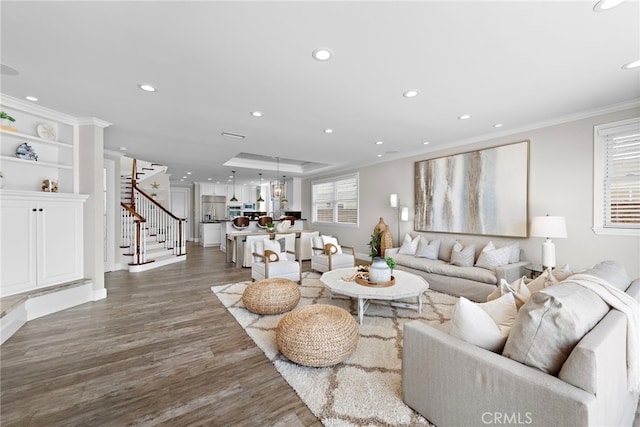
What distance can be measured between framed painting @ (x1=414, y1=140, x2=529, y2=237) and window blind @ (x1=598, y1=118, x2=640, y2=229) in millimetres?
793

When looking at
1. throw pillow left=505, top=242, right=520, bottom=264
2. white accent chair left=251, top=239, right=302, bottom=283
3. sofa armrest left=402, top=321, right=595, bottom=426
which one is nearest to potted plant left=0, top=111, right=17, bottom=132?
white accent chair left=251, top=239, right=302, bottom=283

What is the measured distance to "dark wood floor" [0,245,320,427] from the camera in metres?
1.61

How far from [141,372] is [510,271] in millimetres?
4327

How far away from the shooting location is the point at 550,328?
1.15 metres

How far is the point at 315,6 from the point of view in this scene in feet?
5.07

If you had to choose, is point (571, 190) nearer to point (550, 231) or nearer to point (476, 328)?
point (550, 231)

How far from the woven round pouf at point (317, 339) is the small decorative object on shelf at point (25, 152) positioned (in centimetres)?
399

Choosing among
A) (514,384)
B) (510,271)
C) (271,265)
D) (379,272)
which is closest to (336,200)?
(271,265)

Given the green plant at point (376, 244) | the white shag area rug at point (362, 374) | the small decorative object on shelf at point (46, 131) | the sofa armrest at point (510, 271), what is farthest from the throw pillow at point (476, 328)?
the small decorative object on shelf at point (46, 131)

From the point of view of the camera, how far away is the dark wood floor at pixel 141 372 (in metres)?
1.61

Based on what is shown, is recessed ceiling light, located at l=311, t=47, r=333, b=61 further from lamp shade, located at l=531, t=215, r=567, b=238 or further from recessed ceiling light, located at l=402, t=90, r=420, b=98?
lamp shade, located at l=531, t=215, r=567, b=238

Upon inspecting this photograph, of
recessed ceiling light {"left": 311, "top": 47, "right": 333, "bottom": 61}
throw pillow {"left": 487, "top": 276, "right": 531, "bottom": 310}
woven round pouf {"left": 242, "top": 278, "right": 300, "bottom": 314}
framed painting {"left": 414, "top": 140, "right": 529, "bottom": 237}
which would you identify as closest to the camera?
throw pillow {"left": 487, "top": 276, "right": 531, "bottom": 310}

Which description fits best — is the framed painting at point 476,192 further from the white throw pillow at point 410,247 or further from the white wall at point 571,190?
the white throw pillow at point 410,247

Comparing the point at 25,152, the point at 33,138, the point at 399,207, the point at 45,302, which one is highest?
the point at 33,138
